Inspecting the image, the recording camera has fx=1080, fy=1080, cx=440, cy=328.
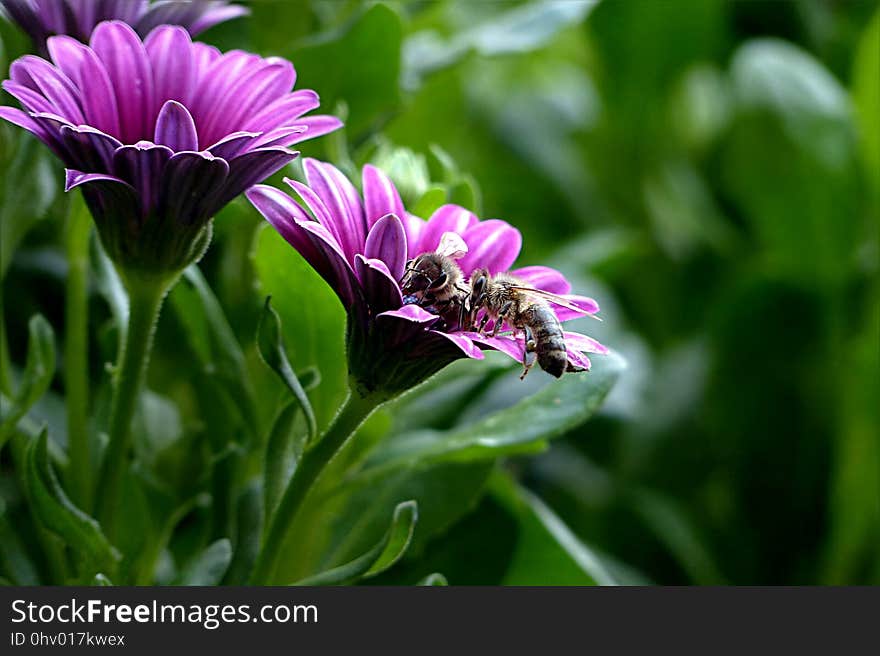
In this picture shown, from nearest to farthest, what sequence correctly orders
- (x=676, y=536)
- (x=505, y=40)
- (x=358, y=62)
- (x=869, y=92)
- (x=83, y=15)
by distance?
(x=83, y=15) < (x=358, y=62) < (x=505, y=40) < (x=869, y=92) < (x=676, y=536)

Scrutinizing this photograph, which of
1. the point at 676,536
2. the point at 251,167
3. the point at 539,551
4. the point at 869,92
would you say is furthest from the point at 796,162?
the point at 251,167

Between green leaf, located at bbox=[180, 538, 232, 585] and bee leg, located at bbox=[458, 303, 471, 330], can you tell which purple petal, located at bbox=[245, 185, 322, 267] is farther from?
green leaf, located at bbox=[180, 538, 232, 585]

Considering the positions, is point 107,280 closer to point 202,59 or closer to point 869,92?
point 202,59

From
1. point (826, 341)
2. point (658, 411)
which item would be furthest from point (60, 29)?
point (826, 341)

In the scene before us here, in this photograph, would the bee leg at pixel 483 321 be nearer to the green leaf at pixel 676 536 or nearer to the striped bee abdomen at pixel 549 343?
the striped bee abdomen at pixel 549 343

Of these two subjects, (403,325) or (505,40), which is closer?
(403,325)

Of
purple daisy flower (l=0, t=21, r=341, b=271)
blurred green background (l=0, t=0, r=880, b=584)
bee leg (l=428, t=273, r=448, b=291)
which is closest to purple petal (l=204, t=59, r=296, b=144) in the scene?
purple daisy flower (l=0, t=21, r=341, b=271)
